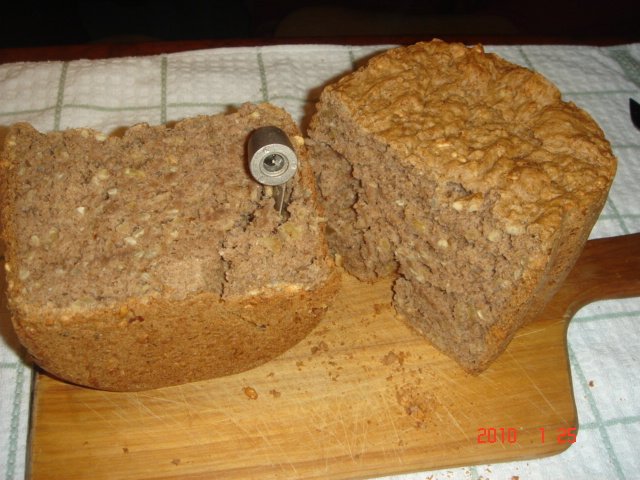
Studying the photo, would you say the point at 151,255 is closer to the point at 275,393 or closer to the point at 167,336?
the point at 167,336

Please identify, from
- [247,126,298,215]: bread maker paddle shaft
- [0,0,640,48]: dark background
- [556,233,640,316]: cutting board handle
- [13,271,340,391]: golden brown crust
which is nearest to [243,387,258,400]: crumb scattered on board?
[13,271,340,391]: golden brown crust

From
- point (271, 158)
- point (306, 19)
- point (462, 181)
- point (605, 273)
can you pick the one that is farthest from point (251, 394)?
point (306, 19)

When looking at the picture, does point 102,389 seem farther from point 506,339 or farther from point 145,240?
point 506,339

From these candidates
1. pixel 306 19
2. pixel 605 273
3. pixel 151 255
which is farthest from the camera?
pixel 306 19

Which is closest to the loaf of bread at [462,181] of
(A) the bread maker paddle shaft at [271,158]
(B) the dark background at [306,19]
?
(A) the bread maker paddle shaft at [271,158]

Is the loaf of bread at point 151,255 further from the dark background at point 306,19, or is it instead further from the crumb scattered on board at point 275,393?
the dark background at point 306,19

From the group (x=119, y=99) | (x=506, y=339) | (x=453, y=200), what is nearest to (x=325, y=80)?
(x=119, y=99)
